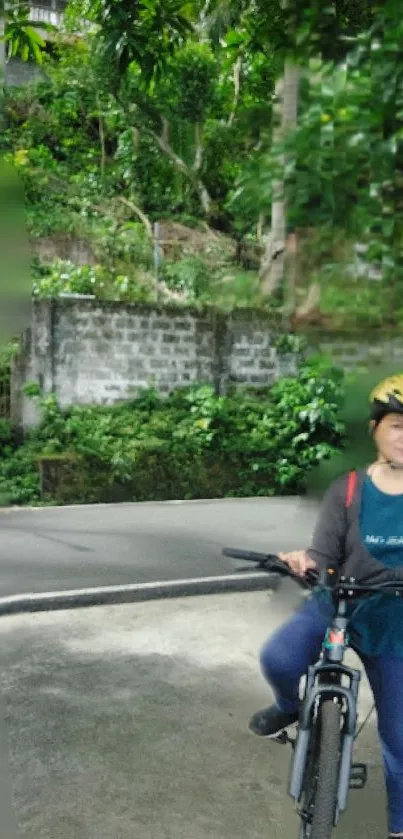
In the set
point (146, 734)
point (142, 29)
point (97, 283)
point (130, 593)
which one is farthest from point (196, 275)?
point (97, 283)

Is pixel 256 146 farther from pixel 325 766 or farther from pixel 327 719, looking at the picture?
pixel 325 766

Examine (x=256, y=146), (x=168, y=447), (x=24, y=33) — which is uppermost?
(x=24, y=33)

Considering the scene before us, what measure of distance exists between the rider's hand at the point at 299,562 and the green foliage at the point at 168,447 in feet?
10.2

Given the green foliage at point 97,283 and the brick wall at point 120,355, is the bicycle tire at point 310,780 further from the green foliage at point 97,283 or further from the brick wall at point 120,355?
the green foliage at point 97,283

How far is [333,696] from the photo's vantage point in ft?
7.29

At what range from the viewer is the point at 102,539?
7621mm

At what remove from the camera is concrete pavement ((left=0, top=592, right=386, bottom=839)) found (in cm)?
292

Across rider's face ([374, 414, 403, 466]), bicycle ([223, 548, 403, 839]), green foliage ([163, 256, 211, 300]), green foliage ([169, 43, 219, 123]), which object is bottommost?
bicycle ([223, 548, 403, 839])

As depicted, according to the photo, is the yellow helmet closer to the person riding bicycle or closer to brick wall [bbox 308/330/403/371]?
brick wall [bbox 308/330/403/371]

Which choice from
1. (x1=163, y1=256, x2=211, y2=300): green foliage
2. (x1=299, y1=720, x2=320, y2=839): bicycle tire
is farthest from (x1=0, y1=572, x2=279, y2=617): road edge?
(x1=299, y1=720, x2=320, y2=839): bicycle tire

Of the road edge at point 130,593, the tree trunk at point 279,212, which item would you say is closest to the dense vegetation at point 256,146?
the tree trunk at point 279,212

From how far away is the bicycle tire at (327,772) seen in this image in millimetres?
2186

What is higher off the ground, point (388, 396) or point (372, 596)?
point (388, 396)

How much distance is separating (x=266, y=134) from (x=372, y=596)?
113 centimetres
